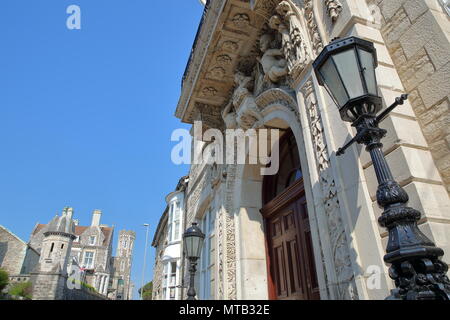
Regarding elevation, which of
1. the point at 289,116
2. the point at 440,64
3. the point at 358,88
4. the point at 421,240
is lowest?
the point at 421,240

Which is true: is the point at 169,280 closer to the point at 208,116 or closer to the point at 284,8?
the point at 208,116

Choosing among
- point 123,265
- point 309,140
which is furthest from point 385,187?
point 123,265

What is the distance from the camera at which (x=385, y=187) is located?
5.33 feet

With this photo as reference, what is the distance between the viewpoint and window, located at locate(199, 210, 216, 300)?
23.1 ft

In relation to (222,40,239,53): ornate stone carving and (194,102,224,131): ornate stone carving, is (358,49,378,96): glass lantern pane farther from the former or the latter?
(194,102,224,131): ornate stone carving

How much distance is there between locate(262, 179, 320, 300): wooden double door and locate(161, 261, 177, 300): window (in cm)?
1105

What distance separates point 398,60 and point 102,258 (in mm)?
64785

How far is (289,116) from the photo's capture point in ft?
15.8

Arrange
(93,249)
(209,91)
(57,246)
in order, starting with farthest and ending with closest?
1. (93,249)
2. (57,246)
3. (209,91)

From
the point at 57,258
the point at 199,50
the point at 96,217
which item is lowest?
the point at 199,50

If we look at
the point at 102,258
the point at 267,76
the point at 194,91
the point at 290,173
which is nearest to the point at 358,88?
the point at 267,76

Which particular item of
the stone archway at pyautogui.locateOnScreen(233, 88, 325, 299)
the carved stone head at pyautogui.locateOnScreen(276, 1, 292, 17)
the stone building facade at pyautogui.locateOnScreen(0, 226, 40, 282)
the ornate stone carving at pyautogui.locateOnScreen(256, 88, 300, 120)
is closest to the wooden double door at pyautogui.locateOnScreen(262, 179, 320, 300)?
the stone archway at pyautogui.locateOnScreen(233, 88, 325, 299)

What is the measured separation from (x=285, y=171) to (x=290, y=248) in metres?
1.62
